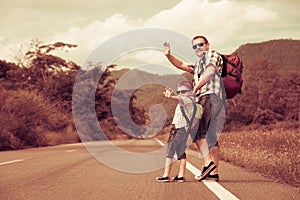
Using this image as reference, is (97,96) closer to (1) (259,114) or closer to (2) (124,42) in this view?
(1) (259,114)

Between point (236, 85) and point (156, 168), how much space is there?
346cm

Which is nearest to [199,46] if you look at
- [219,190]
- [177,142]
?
[177,142]

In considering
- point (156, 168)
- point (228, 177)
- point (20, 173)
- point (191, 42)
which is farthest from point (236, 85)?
point (20, 173)

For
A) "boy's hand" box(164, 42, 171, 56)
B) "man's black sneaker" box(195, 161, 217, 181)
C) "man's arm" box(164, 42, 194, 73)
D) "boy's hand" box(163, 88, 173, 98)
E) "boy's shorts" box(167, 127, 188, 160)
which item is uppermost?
"boy's hand" box(164, 42, 171, 56)

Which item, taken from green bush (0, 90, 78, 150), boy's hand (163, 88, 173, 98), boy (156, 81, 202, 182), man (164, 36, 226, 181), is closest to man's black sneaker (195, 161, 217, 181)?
man (164, 36, 226, 181)

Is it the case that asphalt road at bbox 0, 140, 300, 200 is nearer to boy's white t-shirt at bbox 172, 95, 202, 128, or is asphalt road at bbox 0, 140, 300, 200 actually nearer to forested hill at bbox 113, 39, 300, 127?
boy's white t-shirt at bbox 172, 95, 202, 128

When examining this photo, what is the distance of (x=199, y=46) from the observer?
299 inches

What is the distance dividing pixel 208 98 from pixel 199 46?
782mm

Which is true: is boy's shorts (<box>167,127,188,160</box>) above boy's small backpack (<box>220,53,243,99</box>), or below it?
below

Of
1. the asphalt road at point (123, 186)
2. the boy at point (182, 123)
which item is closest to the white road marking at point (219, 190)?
the asphalt road at point (123, 186)

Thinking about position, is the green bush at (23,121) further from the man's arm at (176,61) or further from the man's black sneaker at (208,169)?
the man's black sneaker at (208,169)

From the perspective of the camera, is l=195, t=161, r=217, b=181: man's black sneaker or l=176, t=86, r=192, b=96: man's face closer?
l=195, t=161, r=217, b=181: man's black sneaker

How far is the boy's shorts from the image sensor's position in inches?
304

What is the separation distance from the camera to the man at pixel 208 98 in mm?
7418
